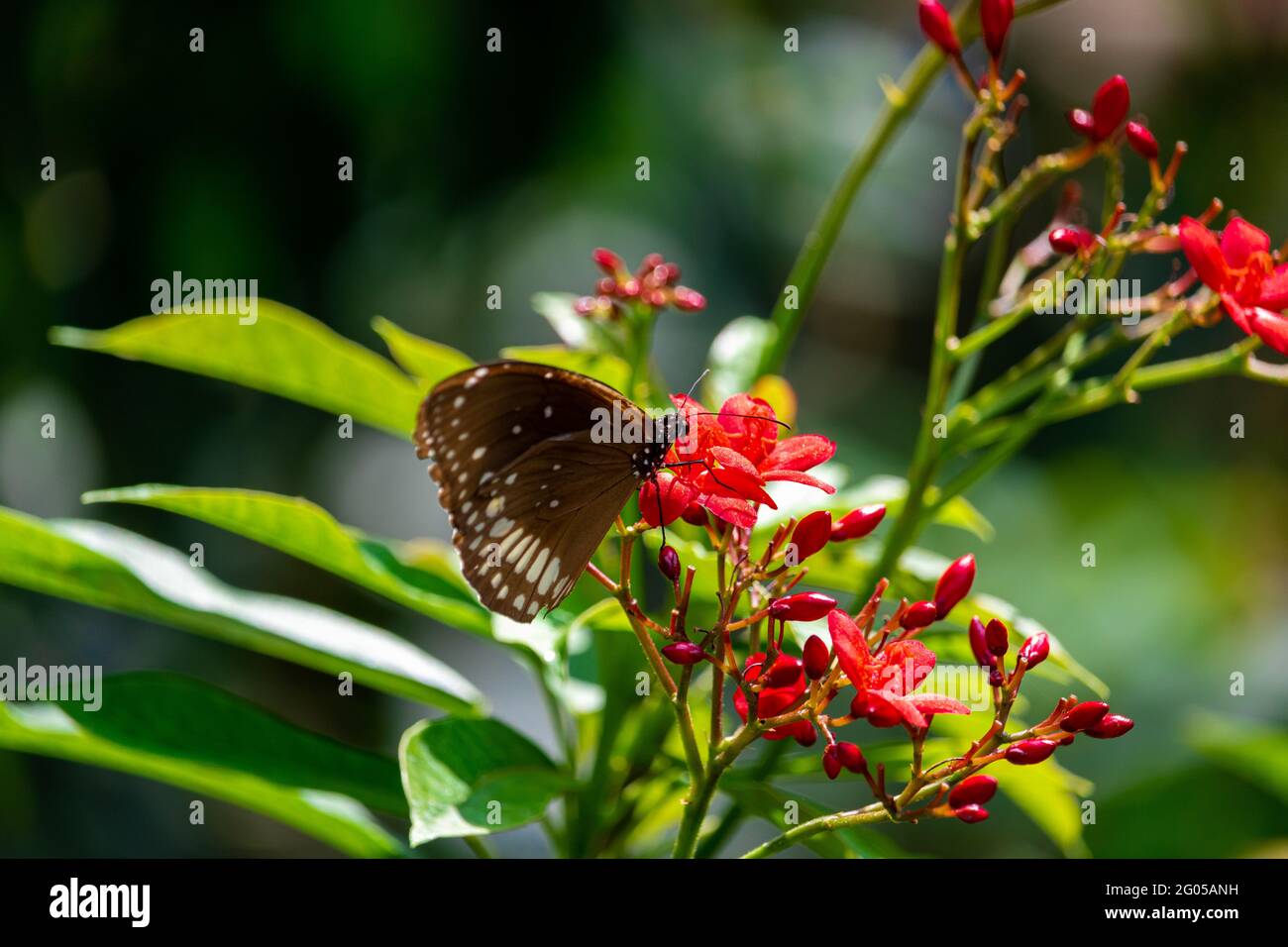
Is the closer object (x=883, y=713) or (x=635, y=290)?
(x=883, y=713)

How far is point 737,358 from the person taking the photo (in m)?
1.09

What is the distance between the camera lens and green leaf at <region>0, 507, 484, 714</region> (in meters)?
0.90

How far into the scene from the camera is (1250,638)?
2938mm

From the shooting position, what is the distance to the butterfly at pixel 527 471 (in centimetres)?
75

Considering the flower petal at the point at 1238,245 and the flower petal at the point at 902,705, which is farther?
the flower petal at the point at 1238,245

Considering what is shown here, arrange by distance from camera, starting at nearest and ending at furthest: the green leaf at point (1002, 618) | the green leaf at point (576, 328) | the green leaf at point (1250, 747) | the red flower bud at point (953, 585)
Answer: the red flower bud at point (953, 585) < the green leaf at point (1002, 618) < the green leaf at point (576, 328) < the green leaf at point (1250, 747)

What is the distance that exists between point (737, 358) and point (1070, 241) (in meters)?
0.36

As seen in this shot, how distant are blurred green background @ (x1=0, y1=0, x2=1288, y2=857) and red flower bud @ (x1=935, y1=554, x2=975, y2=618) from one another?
147 cm

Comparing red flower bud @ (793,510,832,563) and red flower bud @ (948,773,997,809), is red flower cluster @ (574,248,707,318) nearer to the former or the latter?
red flower bud @ (793,510,832,563)

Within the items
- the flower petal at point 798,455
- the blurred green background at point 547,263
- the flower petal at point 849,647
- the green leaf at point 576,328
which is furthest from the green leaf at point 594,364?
the blurred green background at point 547,263

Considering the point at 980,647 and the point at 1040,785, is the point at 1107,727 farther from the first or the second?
the point at 1040,785

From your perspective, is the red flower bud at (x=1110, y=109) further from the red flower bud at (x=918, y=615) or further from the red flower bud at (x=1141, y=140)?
the red flower bud at (x=918, y=615)

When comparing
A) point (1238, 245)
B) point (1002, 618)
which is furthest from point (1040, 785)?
point (1238, 245)

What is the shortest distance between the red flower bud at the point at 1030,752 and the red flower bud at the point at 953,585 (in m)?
0.10
